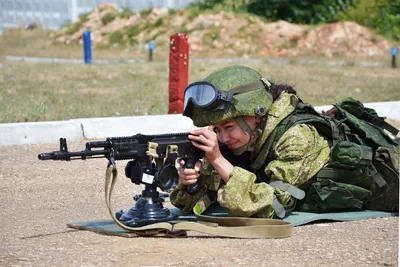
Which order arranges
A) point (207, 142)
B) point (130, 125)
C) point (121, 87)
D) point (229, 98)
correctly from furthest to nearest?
point (121, 87)
point (130, 125)
point (229, 98)
point (207, 142)

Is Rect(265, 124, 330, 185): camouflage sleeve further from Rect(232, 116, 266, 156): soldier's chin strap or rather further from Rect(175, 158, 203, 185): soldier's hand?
Rect(175, 158, 203, 185): soldier's hand

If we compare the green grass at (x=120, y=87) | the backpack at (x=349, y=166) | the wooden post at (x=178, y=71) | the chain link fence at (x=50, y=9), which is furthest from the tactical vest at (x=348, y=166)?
the chain link fence at (x=50, y=9)

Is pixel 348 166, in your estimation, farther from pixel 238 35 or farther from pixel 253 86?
pixel 238 35

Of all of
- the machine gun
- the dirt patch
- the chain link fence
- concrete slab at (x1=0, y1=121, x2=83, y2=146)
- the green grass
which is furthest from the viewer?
the chain link fence

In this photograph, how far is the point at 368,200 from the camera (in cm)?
542

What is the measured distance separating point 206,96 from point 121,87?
359 inches

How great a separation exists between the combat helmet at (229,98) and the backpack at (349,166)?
210mm

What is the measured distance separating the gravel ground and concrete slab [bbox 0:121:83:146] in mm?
2225

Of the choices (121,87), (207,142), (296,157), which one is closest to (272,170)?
(296,157)

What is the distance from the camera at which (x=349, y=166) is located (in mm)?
Result: 5121

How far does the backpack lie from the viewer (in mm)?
5109

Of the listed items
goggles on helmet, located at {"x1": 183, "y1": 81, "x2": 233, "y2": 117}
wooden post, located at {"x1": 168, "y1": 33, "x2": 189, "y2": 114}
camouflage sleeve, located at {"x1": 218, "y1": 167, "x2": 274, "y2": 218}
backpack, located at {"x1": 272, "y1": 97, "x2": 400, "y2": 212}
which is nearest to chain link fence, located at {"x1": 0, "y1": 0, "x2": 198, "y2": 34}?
wooden post, located at {"x1": 168, "y1": 33, "x2": 189, "y2": 114}

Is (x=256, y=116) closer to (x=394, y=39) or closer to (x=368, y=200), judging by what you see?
(x=368, y=200)

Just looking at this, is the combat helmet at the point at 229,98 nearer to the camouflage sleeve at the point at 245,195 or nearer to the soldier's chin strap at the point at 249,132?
the soldier's chin strap at the point at 249,132
